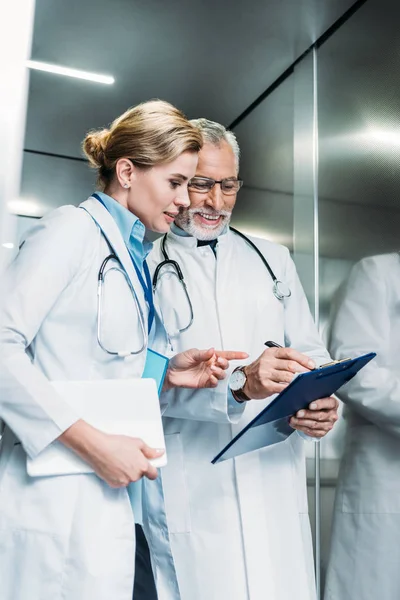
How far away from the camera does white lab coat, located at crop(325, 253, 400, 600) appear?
1552mm

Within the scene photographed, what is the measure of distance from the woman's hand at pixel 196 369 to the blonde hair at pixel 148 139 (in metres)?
0.37

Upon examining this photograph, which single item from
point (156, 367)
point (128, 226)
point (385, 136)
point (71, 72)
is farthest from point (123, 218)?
point (71, 72)

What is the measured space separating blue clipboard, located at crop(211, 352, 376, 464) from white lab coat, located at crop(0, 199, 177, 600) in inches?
9.4

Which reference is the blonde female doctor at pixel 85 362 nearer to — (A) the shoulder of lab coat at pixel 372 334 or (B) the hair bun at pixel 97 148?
(B) the hair bun at pixel 97 148

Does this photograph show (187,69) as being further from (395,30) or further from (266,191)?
(395,30)

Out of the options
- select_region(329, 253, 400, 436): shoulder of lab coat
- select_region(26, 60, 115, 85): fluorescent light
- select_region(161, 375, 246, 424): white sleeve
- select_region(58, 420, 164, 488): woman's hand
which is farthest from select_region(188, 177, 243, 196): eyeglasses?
select_region(26, 60, 115, 85): fluorescent light

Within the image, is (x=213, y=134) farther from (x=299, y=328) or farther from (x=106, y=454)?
(x=106, y=454)

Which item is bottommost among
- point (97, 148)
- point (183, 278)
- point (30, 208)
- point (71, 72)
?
point (183, 278)

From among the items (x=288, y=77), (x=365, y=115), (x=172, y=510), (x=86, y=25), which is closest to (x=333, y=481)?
(x=172, y=510)

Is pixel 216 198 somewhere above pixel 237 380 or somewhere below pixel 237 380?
above

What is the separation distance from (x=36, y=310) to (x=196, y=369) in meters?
0.43

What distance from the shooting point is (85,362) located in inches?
42.8

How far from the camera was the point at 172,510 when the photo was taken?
1364 millimetres

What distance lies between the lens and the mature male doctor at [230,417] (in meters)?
1.32
